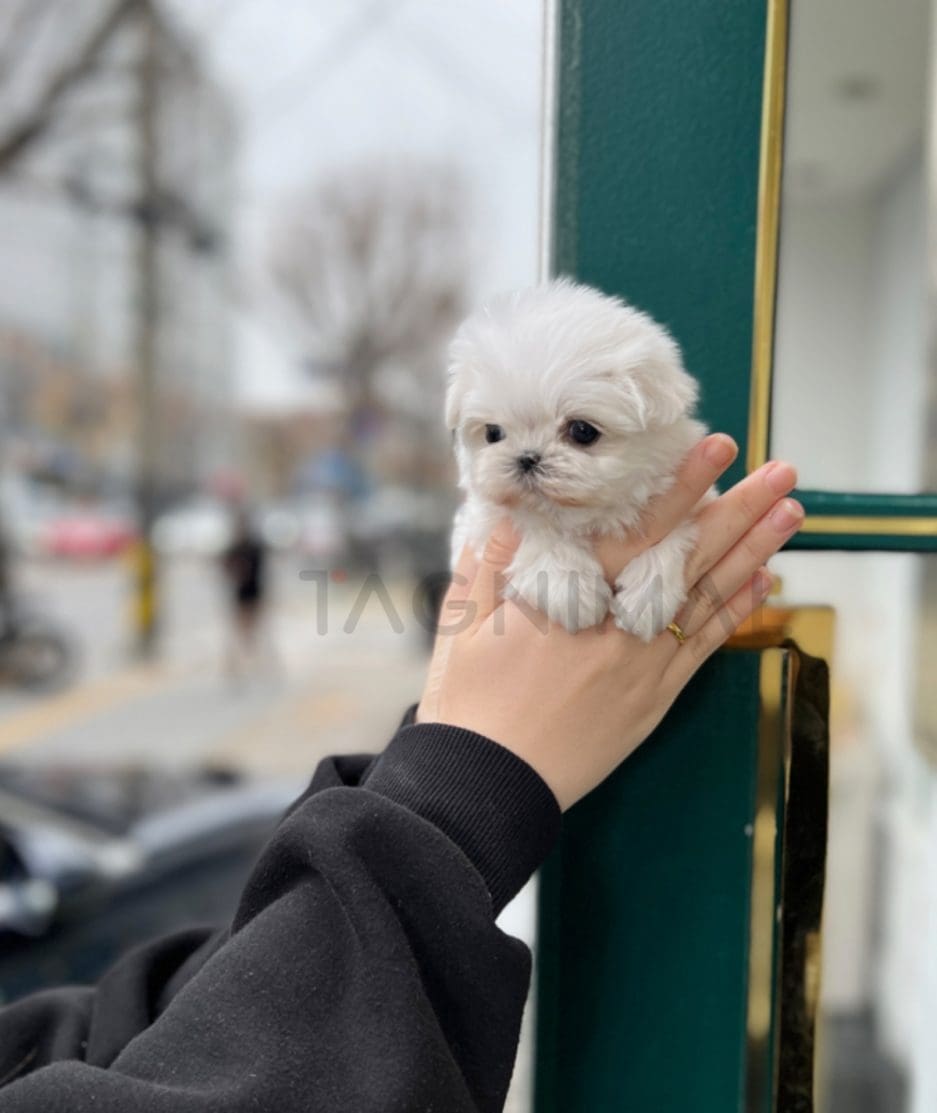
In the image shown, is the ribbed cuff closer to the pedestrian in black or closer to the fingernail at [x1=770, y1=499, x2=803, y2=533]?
the fingernail at [x1=770, y1=499, x2=803, y2=533]

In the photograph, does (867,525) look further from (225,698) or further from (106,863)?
(225,698)

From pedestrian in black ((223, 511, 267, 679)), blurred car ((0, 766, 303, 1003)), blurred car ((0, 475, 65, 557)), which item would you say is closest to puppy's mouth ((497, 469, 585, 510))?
blurred car ((0, 766, 303, 1003))

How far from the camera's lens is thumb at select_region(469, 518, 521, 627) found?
79cm

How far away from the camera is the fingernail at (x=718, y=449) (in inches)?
28.8

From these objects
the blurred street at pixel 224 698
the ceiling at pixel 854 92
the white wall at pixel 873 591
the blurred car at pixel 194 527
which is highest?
the ceiling at pixel 854 92

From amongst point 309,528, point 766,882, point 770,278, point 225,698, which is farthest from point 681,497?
point 309,528

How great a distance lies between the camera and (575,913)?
89 cm

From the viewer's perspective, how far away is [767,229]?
0.85m

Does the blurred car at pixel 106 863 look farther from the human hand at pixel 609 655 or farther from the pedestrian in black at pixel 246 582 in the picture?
the pedestrian in black at pixel 246 582

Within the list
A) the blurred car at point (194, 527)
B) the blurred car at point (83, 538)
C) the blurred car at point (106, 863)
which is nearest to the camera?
the blurred car at point (106, 863)

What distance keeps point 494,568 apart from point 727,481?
0.23 meters

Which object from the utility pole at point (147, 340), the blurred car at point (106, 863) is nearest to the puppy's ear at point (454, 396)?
the blurred car at point (106, 863)

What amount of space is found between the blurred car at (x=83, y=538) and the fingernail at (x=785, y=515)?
21084 millimetres

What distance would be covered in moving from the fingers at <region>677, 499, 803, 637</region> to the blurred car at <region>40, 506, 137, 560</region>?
21050 millimetres
